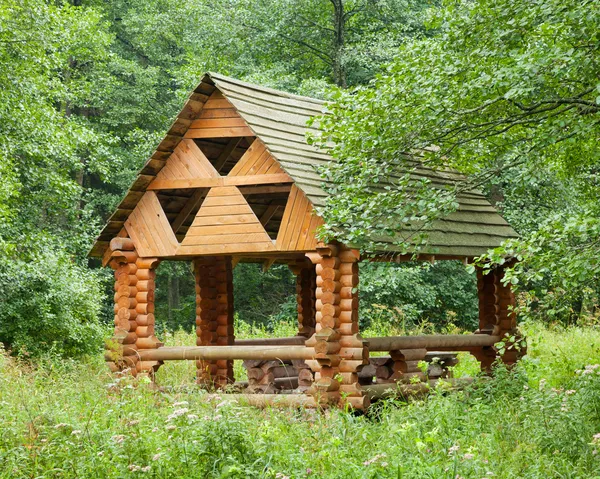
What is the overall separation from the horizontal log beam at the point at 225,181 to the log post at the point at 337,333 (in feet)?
3.83

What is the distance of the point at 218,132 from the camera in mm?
12430

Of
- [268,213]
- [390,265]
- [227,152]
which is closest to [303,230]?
[227,152]

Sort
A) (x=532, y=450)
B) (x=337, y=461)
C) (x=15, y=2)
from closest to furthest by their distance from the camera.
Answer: (x=337, y=461) → (x=532, y=450) → (x=15, y=2)

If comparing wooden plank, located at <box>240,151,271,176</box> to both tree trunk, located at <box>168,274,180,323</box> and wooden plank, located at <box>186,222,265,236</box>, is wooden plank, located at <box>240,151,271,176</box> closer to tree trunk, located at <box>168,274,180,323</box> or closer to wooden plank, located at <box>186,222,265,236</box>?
wooden plank, located at <box>186,222,265,236</box>

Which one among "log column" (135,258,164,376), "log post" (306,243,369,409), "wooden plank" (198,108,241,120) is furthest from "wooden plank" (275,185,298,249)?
"log column" (135,258,164,376)

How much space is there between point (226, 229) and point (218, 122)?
1632mm

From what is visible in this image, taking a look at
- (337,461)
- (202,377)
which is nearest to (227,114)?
(202,377)

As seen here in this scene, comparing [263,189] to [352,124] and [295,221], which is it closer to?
[295,221]

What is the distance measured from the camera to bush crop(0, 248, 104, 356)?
1736cm

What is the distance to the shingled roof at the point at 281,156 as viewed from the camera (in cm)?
1184

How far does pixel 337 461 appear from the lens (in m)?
7.35

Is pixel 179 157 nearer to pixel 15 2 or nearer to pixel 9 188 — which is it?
pixel 9 188

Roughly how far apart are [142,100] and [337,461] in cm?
2335

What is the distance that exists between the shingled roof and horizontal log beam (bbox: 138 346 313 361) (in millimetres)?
1884
